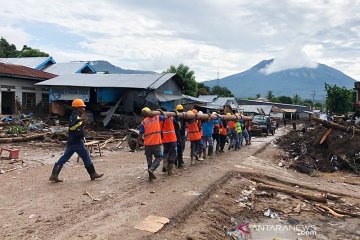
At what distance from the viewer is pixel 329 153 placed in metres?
15.1

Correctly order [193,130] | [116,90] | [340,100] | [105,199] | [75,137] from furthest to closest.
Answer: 1. [340,100]
2. [116,90]
3. [193,130]
4. [75,137]
5. [105,199]

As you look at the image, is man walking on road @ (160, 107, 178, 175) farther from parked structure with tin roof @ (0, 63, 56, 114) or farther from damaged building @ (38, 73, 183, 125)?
parked structure with tin roof @ (0, 63, 56, 114)

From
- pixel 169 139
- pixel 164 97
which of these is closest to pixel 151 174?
pixel 169 139

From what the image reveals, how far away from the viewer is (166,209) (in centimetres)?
640

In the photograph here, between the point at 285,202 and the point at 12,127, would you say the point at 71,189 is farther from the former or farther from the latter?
the point at 12,127

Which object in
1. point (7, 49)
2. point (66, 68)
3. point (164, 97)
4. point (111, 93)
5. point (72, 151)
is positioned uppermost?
point (7, 49)

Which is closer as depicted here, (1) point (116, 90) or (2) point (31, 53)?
(1) point (116, 90)

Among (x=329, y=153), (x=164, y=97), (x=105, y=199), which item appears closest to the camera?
(x=105, y=199)

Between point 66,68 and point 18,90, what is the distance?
9293 mm

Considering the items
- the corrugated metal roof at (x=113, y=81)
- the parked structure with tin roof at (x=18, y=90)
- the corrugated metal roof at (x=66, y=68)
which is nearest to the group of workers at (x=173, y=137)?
the corrugated metal roof at (x=113, y=81)

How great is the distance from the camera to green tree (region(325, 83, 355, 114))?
150 ft

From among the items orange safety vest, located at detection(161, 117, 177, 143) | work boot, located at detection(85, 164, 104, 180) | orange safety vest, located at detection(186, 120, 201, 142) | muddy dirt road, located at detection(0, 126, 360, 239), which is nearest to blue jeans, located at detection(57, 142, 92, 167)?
work boot, located at detection(85, 164, 104, 180)

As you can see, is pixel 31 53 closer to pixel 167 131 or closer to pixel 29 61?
pixel 29 61

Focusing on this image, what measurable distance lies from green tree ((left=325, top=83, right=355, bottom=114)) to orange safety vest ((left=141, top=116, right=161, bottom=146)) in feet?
139
